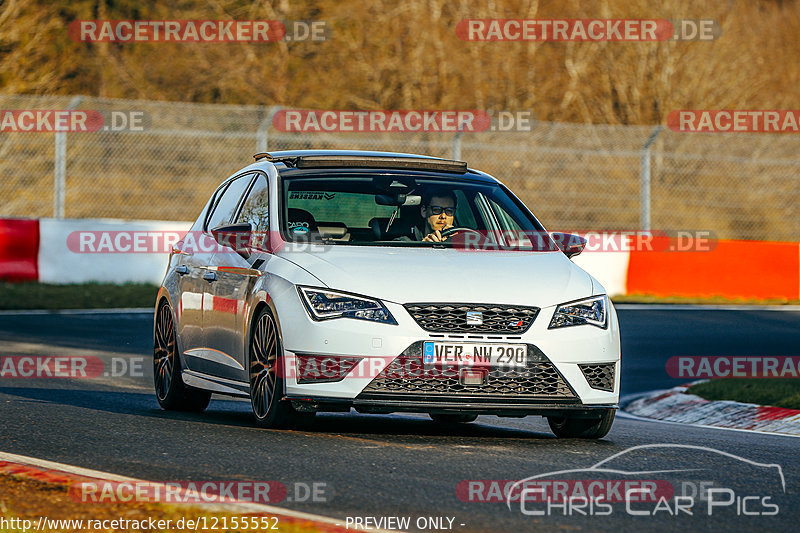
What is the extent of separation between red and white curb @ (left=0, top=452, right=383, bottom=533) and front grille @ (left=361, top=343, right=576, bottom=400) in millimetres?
1801

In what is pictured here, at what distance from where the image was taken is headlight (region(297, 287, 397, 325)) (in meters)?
7.92

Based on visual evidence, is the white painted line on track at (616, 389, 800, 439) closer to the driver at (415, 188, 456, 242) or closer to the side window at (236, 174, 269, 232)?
the driver at (415, 188, 456, 242)

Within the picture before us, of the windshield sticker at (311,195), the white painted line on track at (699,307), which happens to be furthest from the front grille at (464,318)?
the white painted line on track at (699,307)

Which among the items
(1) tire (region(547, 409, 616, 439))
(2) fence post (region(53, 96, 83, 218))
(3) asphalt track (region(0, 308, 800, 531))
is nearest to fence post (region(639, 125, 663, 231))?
(2) fence post (region(53, 96, 83, 218))

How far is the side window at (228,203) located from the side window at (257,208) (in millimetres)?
224

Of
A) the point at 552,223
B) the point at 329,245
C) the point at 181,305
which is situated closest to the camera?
the point at 329,245

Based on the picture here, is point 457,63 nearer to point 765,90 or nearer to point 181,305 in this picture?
point 765,90

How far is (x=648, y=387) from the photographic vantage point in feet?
45.1

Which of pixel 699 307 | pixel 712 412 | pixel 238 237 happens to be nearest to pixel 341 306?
pixel 238 237

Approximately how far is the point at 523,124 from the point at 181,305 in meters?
21.3

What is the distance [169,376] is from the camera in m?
10.1

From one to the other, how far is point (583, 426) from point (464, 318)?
122 cm

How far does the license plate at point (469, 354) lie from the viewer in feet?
25.8

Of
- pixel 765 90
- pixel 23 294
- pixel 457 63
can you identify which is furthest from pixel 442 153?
pixel 765 90
